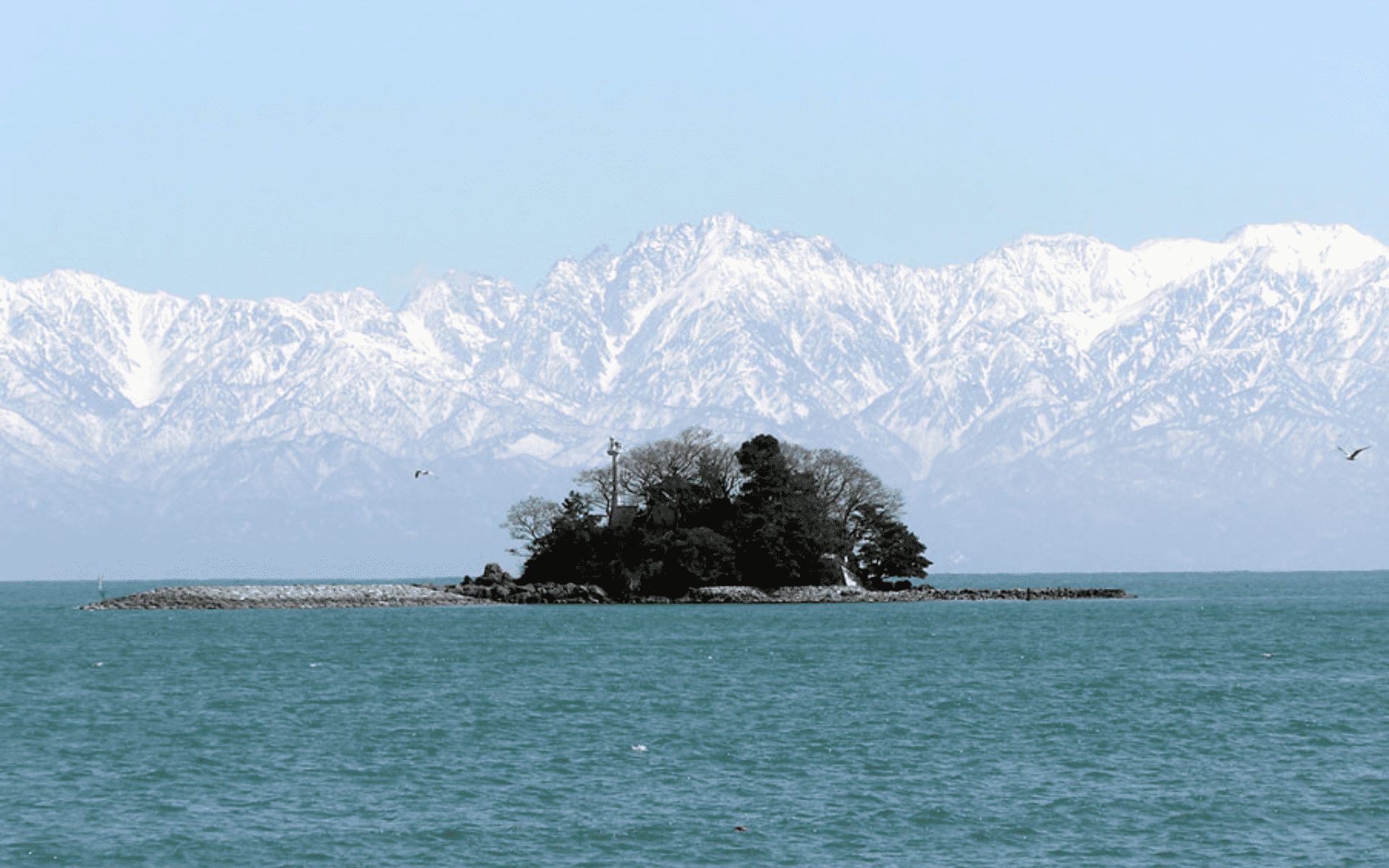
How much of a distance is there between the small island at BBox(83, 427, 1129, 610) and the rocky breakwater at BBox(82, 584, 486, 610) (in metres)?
0.28

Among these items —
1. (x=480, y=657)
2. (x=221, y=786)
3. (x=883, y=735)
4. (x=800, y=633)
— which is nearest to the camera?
(x=221, y=786)

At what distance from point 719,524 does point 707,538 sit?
14.3 ft

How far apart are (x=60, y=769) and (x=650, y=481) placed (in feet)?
376

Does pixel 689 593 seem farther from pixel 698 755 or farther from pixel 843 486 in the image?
pixel 698 755

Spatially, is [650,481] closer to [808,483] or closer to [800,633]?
[808,483]

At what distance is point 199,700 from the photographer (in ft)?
236

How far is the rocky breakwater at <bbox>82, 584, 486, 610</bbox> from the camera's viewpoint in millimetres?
174500

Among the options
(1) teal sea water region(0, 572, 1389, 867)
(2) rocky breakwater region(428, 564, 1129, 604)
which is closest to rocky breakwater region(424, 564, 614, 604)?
(2) rocky breakwater region(428, 564, 1129, 604)

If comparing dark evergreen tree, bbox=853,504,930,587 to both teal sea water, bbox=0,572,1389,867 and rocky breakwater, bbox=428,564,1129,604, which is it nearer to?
rocky breakwater, bbox=428,564,1129,604

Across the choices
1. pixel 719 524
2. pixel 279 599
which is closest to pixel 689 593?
pixel 719 524

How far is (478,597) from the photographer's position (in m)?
176

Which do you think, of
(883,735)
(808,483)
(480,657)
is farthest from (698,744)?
(808,483)

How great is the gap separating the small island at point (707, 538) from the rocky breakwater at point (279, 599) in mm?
278

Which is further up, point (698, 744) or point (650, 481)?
point (650, 481)
